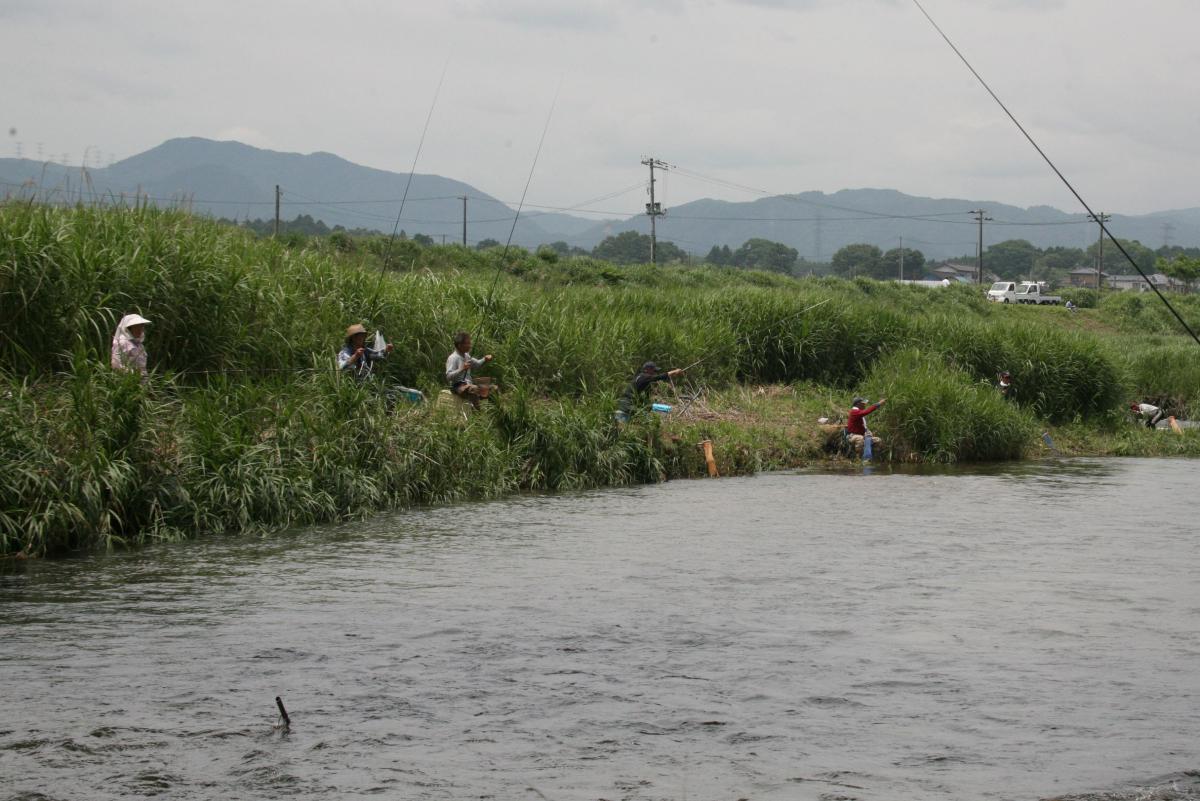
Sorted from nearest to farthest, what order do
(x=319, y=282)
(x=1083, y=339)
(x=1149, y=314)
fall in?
(x=319, y=282)
(x=1083, y=339)
(x=1149, y=314)

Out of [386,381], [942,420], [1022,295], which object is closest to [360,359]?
[386,381]

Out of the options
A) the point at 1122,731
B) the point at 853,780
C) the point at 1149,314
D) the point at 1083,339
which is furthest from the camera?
the point at 1149,314

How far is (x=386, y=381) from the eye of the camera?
14.6 metres

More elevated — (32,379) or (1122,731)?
(32,379)

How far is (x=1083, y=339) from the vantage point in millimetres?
23750

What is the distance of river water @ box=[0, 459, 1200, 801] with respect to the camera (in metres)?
5.27

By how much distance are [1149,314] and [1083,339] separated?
26.2 metres

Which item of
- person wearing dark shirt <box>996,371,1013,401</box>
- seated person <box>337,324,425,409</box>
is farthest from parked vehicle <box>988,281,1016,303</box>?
seated person <box>337,324,425,409</box>

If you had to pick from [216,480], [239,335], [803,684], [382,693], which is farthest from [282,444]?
[803,684]

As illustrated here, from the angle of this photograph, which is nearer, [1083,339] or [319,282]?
[319,282]

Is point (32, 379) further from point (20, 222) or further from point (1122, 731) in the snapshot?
point (1122, 731)

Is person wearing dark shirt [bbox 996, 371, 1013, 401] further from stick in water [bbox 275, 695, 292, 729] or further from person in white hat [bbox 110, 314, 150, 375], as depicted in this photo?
stick in water [bbox 275, 695, 292, 729]

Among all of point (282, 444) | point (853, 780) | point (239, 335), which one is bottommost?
point (853, 780)

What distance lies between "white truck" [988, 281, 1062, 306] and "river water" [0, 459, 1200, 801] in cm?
4570
